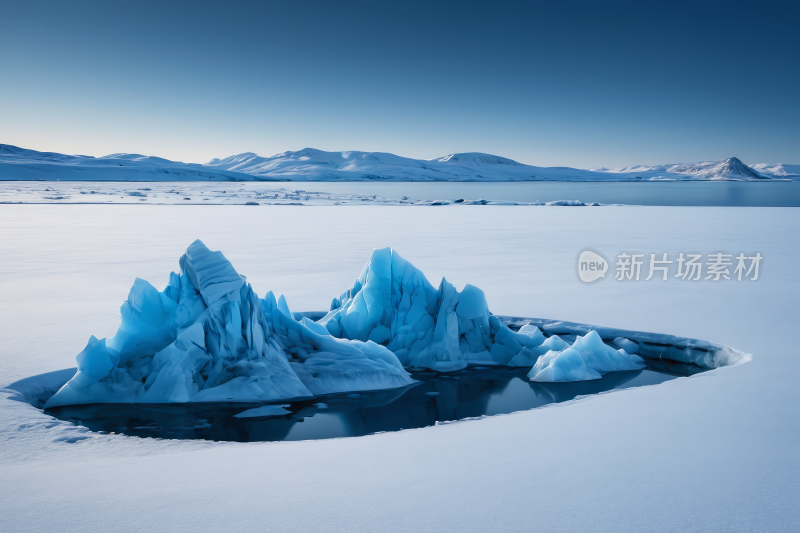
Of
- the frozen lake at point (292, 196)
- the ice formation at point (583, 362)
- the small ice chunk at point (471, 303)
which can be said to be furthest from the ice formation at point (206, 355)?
the frozen lake at point (292, 196)

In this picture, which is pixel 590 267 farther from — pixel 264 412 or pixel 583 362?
pixel 264 412

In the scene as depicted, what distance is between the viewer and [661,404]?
3.45 metres

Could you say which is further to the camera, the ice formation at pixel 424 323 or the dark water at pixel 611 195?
the dark water at pixel 611 195

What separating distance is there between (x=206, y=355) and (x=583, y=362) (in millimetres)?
Result: 2928

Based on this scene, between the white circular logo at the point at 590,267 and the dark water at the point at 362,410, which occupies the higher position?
the white circular logo at the point at 590,267

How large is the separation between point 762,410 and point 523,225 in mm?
14990

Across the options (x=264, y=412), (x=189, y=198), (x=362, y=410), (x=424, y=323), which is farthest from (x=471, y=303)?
(x=189, y=198)

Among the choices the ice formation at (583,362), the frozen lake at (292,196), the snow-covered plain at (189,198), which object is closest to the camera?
the ice formation at (583,362)

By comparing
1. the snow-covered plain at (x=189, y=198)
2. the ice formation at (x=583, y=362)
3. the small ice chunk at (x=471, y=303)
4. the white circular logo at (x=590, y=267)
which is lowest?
the snow-covered plain at (x=189, y=198)

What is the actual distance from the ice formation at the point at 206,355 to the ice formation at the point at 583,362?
3.65 feet

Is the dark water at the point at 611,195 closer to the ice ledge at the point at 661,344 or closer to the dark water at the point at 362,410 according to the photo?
the ice ledge at the point at 661,344

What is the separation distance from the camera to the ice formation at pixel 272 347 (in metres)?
4.23

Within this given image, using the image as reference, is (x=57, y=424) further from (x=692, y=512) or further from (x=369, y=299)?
(x=692, y=512)

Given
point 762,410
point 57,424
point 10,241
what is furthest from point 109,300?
point 10,241
